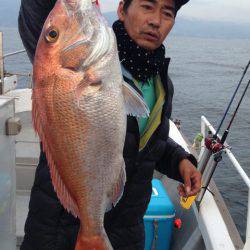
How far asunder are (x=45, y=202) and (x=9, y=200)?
668 mm

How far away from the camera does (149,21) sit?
6.73 ft

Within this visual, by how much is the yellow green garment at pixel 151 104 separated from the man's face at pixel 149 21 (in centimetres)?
23

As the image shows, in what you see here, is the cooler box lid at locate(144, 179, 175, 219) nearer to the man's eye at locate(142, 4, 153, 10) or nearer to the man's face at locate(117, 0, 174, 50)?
the man's face at locate(117, 0, 174, 50)

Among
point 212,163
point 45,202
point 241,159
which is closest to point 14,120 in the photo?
point 45,202

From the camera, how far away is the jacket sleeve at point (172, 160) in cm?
255

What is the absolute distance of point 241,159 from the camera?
46.0 ft

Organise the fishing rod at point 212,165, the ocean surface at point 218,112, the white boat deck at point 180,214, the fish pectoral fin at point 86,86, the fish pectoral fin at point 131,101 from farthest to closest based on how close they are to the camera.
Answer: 1. the ocean surface at point 218,112
2. the fishing rod at point 212,165
3. the white boat deck at point 180,214
4. the fish pectoral fin at point 131,101
5. the fish pectoral fin at point 86,86

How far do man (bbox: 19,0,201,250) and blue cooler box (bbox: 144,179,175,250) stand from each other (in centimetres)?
163

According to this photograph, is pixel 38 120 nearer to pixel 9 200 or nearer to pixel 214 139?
pixel 9 200

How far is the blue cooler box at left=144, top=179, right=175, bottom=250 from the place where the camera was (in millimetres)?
4000

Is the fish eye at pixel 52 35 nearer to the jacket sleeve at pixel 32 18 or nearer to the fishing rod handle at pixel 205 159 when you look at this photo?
the jacket sleeve at pixel 32 18

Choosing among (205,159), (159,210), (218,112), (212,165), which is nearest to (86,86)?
(212,165)

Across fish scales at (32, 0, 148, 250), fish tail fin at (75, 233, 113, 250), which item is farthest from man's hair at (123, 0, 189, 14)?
fish tail fin at (75, 233, 113, 250)

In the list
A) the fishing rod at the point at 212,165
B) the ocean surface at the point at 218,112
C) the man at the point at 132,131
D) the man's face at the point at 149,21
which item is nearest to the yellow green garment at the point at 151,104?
the man at the point at 132,131
